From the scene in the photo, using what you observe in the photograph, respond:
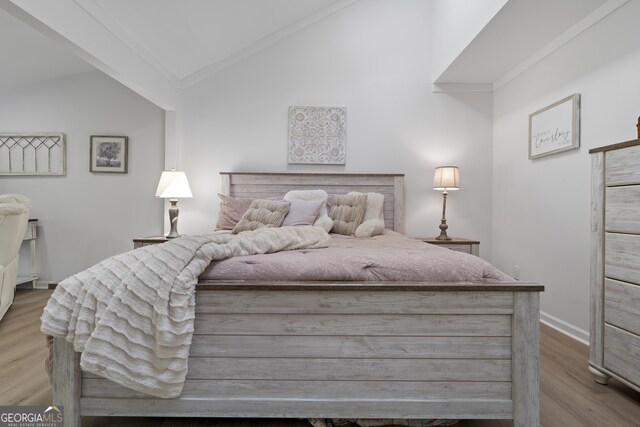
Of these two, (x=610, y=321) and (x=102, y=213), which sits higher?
(x=102, y=213)

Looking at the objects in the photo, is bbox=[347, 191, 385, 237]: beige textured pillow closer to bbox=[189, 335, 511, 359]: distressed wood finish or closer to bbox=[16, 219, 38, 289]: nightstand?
bbox=[189, 335, 511, 359]: distressed wood finish

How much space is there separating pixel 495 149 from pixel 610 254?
7.11ft

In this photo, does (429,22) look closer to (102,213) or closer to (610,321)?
(610,321)

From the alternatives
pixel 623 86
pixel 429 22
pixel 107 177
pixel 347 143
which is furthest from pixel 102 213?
pixel 623 86

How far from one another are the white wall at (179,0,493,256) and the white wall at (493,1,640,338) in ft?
2.08

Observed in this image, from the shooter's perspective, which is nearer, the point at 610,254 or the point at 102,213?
the point at 610,254

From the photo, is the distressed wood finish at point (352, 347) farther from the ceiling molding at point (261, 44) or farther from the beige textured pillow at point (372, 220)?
the ceiling molding at point (261, 44)

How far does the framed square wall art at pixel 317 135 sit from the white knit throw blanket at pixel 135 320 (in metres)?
2.49

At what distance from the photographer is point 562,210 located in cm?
271

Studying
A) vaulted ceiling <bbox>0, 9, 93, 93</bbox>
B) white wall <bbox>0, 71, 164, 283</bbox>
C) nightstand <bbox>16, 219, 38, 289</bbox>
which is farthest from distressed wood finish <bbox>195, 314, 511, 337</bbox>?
nightstand <bbox>16, 219, 38, 289</bbox>

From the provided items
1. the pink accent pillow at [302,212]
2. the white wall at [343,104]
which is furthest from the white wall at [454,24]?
the pink accent pillow at [302,212]

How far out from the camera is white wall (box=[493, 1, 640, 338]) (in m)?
2.19

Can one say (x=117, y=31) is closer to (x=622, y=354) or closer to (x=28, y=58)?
(x=28, y=58)

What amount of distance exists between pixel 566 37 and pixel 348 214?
6.81 ft
